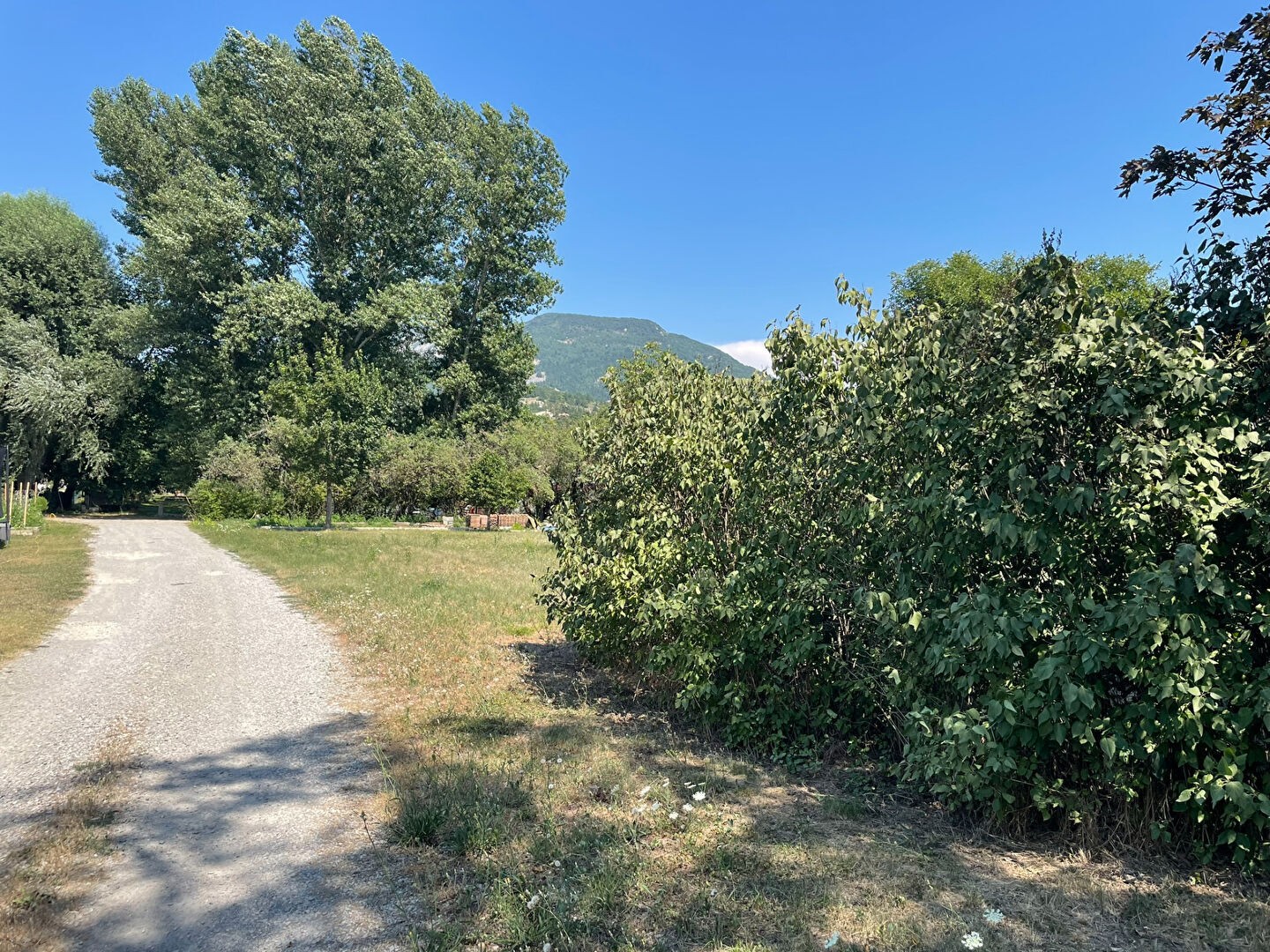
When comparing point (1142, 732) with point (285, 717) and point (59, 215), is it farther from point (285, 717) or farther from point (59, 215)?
point (59, 215)

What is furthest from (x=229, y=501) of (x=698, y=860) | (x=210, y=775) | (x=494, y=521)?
(x=698, y=860)

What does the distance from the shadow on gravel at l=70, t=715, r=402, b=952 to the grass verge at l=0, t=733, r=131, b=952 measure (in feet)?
0.32

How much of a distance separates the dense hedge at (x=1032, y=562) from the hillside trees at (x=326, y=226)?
3456 cm

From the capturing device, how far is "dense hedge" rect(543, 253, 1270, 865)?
312cm

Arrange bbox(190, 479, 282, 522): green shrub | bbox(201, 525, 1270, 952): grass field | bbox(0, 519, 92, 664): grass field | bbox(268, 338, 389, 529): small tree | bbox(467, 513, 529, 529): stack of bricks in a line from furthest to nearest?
bbox(467, 513, 529, 529): stack of bricks, bbox(190, 479, 282, 522): green shrub, bbox(268, 338, 389, 529): small tree, bbox(0, 519, 92, 664): grass field, bbox(201, 525, 1270, 952): grass field

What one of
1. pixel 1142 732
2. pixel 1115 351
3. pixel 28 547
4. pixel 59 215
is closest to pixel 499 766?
pixel 1142 732

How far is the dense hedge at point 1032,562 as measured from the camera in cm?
312

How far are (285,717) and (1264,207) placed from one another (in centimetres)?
731

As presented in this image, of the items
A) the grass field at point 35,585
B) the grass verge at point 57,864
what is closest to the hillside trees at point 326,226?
the grass field at point 35,585

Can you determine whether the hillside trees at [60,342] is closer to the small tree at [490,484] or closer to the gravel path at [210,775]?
the small tree at [490,484]

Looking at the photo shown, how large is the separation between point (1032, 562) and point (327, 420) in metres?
27.6

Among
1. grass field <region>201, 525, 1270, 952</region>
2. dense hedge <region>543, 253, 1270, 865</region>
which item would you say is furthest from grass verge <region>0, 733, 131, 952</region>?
dense hedge <region>543, 253, 1270, 865</region>

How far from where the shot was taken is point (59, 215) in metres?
41.2

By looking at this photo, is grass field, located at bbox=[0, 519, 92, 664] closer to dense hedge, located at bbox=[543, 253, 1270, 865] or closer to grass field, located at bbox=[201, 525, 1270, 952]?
grass field, located at bbox=[201, 525, 1270, 952]
